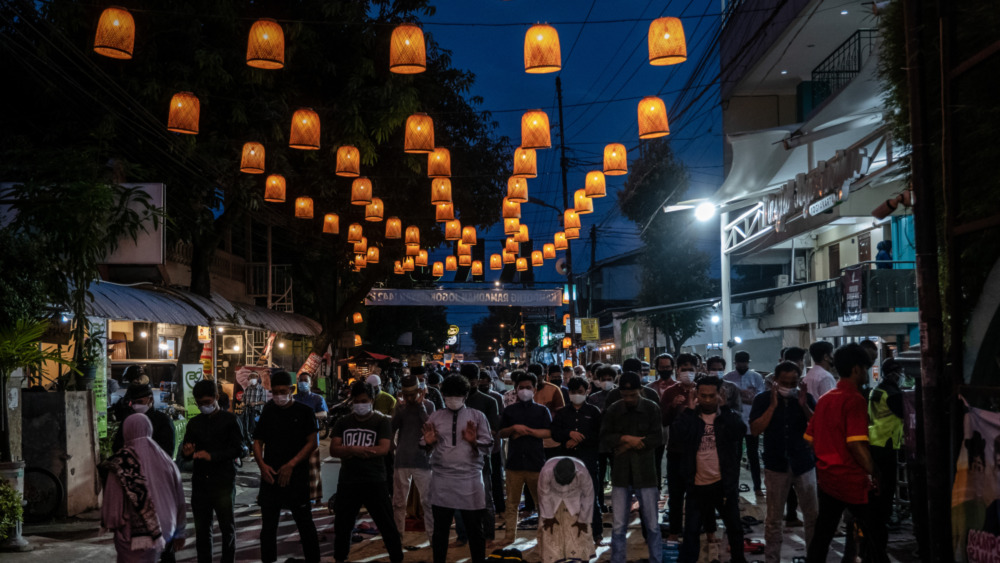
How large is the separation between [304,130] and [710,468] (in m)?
9.44

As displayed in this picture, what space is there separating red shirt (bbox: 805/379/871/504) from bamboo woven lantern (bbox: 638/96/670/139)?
7.63m

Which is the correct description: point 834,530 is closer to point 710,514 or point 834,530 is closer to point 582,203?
point 710,514

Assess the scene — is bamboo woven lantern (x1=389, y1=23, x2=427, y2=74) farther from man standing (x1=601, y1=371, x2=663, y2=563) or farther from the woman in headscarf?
the woman in headscarf

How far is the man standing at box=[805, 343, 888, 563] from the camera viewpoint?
23.1 ft

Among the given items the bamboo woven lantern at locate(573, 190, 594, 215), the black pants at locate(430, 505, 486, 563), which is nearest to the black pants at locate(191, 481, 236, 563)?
the black pants at locate(430, 505, 486, 563)

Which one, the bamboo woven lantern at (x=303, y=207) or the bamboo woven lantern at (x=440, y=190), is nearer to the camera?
the bamboo woven lantern at (x=440, y=190)

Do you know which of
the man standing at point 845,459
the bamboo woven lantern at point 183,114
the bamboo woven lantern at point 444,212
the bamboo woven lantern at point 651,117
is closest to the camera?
the man standing at point 845,459

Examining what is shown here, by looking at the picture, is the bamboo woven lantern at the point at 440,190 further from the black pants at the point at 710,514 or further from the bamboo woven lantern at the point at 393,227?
the black pants at the point at 710,514

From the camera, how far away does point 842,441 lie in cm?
714

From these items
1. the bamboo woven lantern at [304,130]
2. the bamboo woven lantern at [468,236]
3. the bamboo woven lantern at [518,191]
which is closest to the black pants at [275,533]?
the bamboo woven lantern at [304,130]

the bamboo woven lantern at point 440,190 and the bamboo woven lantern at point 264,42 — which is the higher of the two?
the bamboo woven lantern at point 264,42

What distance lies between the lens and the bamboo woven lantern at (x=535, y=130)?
15.6 m

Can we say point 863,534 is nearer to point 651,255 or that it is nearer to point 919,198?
point 919,198

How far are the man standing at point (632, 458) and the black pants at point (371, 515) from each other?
2049 mm
